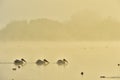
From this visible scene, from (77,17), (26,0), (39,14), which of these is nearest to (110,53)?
(77,17)

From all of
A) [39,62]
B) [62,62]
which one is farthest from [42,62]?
[62,62]

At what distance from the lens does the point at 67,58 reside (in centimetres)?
227

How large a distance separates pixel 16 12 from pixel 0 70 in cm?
53

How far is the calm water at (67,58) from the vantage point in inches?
88.0

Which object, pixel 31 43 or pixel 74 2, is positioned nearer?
pixel 74 2

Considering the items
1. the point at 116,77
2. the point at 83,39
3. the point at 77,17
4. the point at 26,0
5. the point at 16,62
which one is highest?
the point at 26,0

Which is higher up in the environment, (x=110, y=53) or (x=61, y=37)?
(x=61, y=37)

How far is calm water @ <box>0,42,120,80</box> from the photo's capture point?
2.24 metres

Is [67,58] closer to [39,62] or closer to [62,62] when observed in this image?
[62,62]

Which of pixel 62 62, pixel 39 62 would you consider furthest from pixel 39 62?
pixel 62 62

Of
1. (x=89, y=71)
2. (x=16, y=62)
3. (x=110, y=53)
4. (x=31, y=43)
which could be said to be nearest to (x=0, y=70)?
(x=16, y=62)

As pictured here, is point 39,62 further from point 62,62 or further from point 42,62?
point 62,62

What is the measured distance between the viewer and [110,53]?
2.27 m

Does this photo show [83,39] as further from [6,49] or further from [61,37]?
[6,49]
